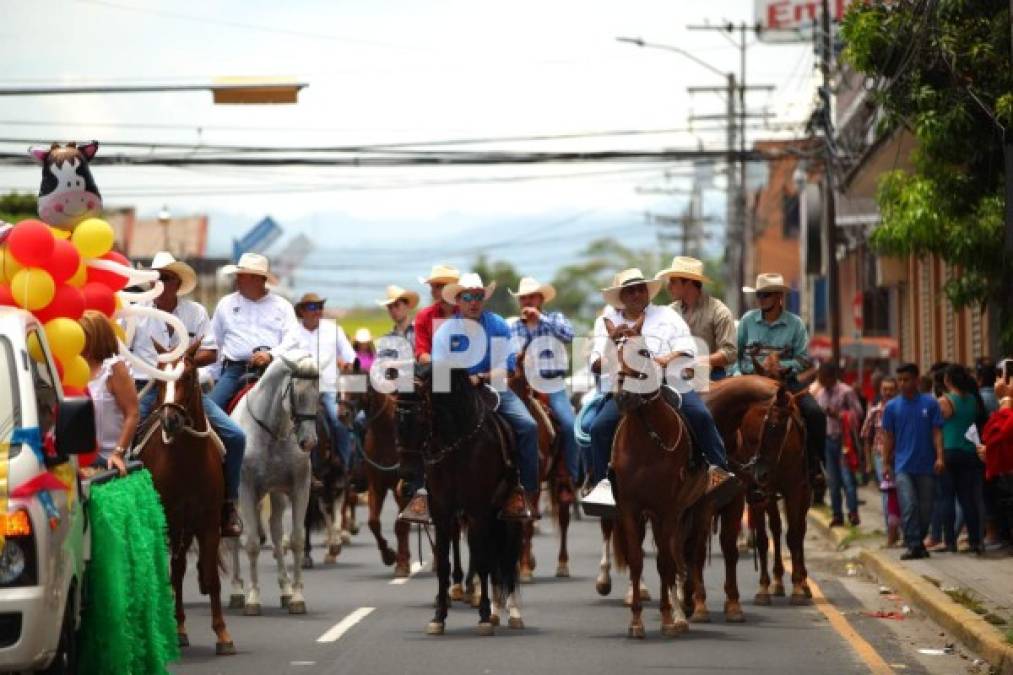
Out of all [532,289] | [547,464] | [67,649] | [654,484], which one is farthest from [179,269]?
[532,289]

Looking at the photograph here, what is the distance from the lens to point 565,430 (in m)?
21.2

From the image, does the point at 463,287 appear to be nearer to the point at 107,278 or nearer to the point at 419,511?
the point at 419,511

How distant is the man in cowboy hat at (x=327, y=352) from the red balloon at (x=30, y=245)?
36.8 feet

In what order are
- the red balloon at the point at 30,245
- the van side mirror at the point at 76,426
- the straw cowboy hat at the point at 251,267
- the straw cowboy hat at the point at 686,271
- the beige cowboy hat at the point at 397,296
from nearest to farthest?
the van side mirror at the point at 76,426, the red balloon at the point at 30,245, the straw cowboy hat at the point at 251,267, the straw cowboy hat at the point at 686,271, the beige cowboy hat at the point at 397,296

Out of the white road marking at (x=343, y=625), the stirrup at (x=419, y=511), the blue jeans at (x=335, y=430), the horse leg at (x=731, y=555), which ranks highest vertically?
the blue jeans at (x=335, y=430)

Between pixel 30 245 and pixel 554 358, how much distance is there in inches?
380

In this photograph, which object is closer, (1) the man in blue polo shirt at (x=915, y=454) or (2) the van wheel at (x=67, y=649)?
(2) the van wheel at (x=67, y=649)

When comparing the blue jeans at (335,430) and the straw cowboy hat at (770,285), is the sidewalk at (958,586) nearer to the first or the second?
the straw cowboy hat at (770,285)

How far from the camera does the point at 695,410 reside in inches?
633

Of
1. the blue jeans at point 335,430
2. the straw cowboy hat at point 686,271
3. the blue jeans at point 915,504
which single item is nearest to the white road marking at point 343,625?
the straw cowboy hat at point 686,271

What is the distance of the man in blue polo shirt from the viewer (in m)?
21.9

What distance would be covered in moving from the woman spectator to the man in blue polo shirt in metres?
11.0

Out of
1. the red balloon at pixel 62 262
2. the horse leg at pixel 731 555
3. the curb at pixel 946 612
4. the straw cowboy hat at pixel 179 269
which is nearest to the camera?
the red balloon at pixel 62 262

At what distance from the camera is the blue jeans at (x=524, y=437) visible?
16531mm
